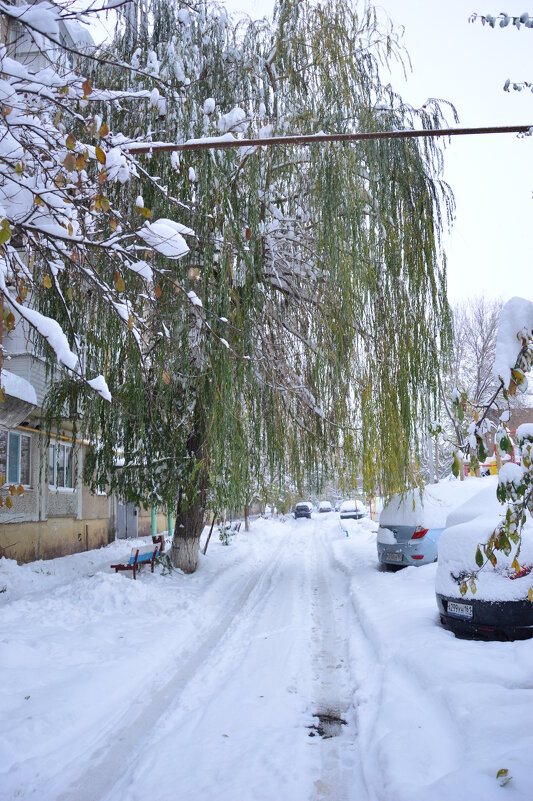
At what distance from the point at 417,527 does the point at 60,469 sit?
958cm

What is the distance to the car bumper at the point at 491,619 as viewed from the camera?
5.49m

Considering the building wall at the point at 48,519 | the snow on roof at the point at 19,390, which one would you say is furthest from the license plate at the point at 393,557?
the snow on roof at the point at 19,390

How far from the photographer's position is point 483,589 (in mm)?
5699

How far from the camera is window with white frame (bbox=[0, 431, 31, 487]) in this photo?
42.0 feet

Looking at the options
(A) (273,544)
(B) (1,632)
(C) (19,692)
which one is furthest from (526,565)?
(A) (273,544)

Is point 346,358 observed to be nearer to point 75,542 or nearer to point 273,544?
point 75,542

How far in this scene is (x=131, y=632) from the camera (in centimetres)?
698

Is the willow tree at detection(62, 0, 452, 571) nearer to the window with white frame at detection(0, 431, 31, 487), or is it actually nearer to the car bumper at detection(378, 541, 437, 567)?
the car bumper at detection(378, 541, 437, 567)

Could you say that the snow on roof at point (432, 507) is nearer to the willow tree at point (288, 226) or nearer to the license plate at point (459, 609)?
the willow tree at point (288, 226)

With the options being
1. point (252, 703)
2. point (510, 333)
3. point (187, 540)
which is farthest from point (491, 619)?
point (187, 540)

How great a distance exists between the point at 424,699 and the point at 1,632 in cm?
466

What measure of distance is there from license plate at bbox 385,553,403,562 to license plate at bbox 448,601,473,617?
5.95 metres

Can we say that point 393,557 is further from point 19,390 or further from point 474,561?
point 19,390

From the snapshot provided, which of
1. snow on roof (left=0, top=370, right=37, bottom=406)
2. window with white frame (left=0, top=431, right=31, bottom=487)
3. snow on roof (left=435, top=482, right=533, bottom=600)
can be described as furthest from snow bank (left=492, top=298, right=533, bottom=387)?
window with white frame (left=0, top=431, right=31, bottom=487)
